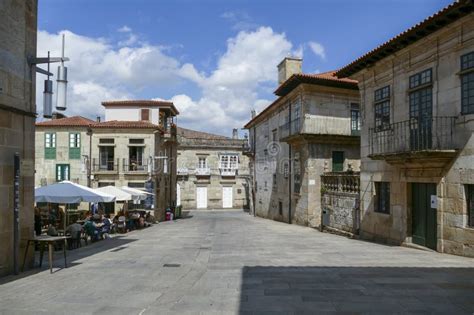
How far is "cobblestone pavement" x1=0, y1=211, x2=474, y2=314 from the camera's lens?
19.8 feet

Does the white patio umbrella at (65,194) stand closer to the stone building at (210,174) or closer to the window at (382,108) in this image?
the window at (382,108)

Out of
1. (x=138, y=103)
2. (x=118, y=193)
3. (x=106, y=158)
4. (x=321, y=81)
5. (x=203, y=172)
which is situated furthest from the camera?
(x=203, y=172)

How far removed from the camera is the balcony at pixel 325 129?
2408 cm

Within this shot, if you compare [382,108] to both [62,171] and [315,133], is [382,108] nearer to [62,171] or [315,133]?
[315,133]

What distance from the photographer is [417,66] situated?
13.2 m

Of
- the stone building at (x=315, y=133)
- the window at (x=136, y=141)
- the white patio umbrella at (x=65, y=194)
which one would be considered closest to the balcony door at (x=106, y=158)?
the window at (x=136, y=141)

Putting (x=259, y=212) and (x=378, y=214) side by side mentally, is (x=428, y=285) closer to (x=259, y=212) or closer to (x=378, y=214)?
(x=378, y=214)

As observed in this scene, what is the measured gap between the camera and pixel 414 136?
13047 mm

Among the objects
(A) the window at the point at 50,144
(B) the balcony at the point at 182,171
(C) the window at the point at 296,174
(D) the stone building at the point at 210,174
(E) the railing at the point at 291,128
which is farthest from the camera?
(D) the stone building at the point at 210,174

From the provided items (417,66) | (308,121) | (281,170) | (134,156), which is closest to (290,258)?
(417,66)

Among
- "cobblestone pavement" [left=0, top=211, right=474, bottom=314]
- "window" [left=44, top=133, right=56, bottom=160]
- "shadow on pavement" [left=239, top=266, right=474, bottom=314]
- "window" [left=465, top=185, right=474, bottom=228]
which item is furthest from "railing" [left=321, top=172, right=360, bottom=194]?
"window" [left=44, top=133, right=56, bottom=160]

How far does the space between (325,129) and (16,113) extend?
18.6 metres

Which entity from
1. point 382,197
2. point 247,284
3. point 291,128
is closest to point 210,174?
point 291,128

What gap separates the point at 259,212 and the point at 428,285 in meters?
32.1
